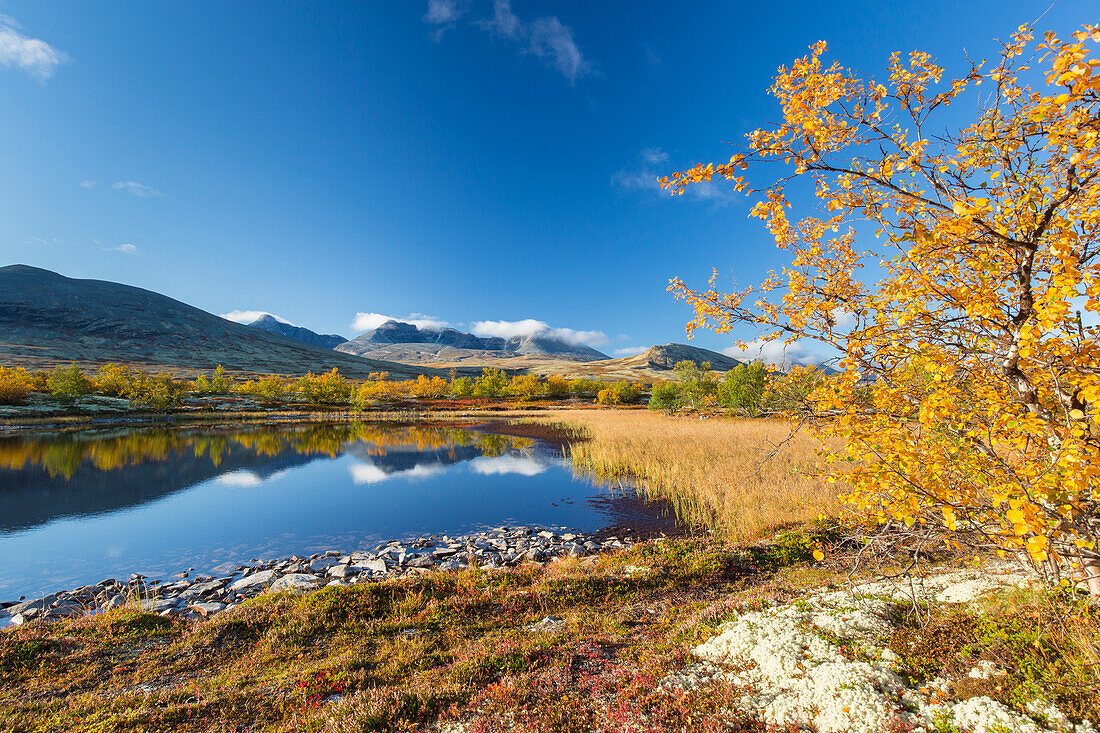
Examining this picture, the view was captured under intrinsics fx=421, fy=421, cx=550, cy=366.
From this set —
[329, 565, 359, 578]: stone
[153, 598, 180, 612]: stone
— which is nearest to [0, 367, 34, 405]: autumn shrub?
[153, 598, 180, 612]: stone

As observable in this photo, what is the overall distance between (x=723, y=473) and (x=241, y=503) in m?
26.5

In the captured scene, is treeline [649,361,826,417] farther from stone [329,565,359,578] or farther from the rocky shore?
stone [329,565,359,578]

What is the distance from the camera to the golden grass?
606 inches

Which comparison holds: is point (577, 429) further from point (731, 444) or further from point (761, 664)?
point (761, 664)

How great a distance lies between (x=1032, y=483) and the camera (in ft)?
12.9

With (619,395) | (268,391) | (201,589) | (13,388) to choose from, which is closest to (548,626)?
(201,589)

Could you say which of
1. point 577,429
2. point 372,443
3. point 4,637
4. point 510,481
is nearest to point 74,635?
point 4,637

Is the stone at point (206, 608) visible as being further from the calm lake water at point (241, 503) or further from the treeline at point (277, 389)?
the treeline at point (277, 389)

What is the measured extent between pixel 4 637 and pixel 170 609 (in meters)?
3.21

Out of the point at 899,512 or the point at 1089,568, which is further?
the point at 1089,568

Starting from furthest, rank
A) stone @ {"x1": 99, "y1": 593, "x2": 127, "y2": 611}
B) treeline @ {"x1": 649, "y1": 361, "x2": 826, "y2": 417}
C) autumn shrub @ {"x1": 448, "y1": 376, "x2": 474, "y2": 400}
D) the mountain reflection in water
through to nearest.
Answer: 1. autumn shrub @ {"x1": 448, "y1": 376, "x2": 474, "y2": 400}
2. treeline @ {"x1": 649, "y1": 361, "x2": 826, "y2": 417}
3. the mountain reflection in water
4. stone @ {"x1": 99, "y1": 593, "x2": 127, "y2": 611}

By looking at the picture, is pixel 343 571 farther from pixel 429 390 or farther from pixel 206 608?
pixel 429 390

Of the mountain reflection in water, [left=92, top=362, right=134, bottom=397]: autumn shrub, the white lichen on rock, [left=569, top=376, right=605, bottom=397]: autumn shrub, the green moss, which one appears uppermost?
[left=569, top=376, right=605, bottom=397]: autumn shrub

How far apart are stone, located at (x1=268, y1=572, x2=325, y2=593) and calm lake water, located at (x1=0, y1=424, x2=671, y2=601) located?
16.8 feet
